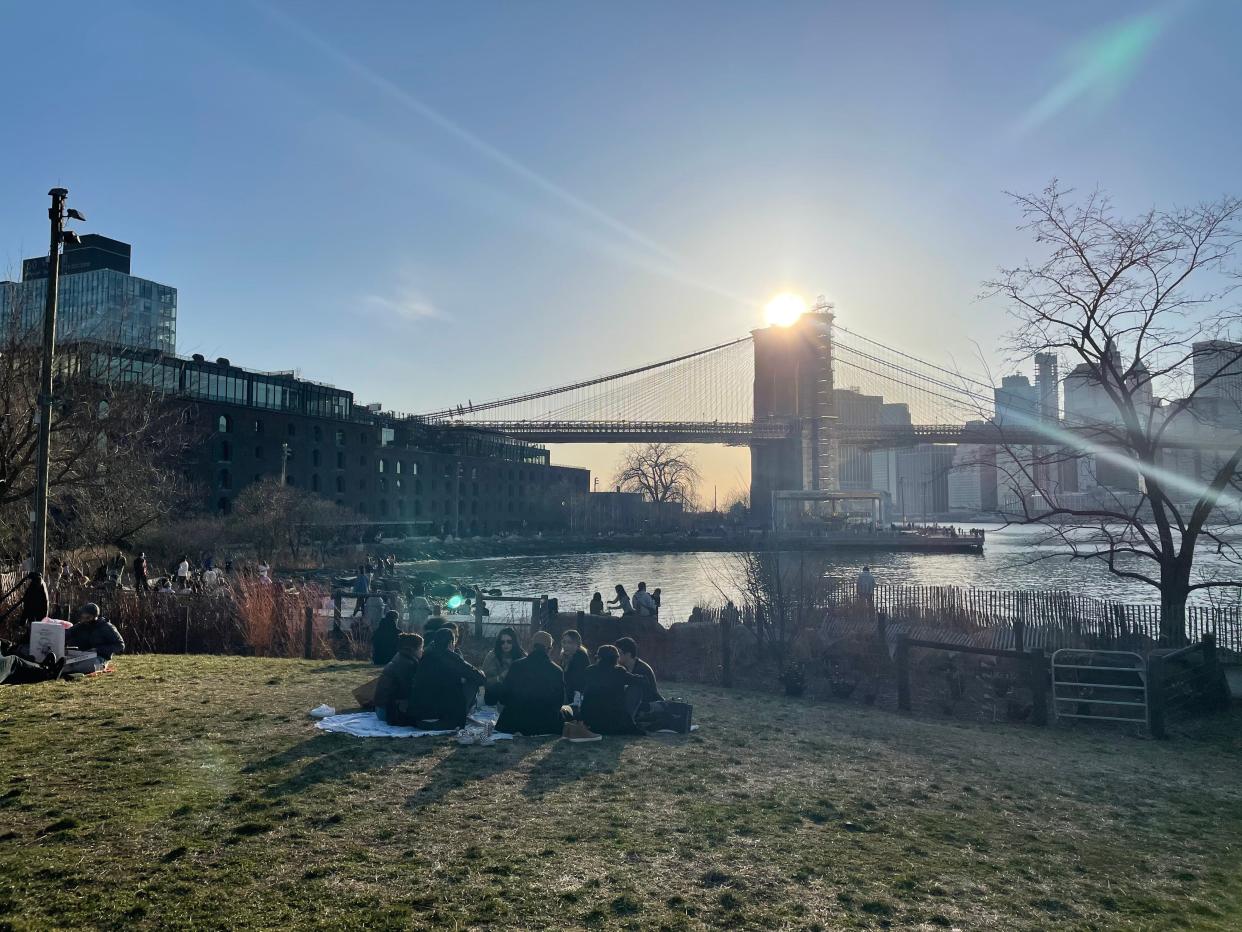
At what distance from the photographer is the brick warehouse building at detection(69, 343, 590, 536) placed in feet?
210

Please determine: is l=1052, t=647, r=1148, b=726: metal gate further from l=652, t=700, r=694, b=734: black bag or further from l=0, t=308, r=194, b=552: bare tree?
l=0, t=308, r=194, b=552: bare tree

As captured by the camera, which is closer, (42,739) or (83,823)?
(83,823)

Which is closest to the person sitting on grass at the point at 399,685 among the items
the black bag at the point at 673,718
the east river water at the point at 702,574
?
the black bag at the point at 673,718

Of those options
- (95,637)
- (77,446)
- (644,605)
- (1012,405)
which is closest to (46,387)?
(95,637)

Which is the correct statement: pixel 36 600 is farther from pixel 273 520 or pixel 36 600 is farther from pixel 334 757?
pixel 273 520

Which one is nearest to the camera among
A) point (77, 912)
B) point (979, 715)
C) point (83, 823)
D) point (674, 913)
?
point (77, 912)

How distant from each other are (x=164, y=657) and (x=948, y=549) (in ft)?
269

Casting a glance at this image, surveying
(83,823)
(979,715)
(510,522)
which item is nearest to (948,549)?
(510,522)

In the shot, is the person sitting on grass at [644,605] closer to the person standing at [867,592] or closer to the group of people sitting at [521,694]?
the person standing at [867,592]

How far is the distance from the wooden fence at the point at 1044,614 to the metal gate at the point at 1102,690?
10.3 ft

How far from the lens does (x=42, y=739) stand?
306 inches

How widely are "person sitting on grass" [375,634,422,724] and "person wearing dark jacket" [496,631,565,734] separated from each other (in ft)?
3.45

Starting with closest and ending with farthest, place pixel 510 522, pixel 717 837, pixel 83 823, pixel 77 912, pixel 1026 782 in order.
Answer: pixel 77 912 < pixel 83 823 < pixel 717 837 < pixel 1026 782 < pixel 510 522

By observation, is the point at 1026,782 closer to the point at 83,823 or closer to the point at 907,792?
the point at 907,792
